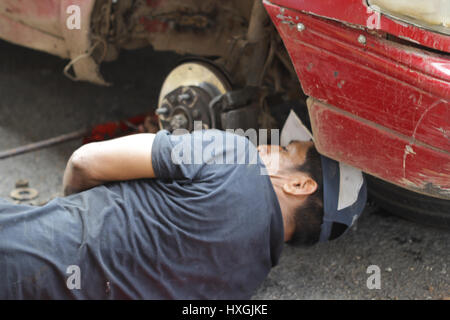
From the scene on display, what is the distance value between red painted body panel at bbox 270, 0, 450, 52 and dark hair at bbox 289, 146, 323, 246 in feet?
1.91

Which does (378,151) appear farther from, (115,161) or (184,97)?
(184,97)

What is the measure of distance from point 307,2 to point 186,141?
0.66 m

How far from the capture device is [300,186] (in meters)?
2.00

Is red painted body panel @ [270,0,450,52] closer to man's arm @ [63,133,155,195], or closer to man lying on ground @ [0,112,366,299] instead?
man lying on ground @ [0,112,366,299]

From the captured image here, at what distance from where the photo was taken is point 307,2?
188cm

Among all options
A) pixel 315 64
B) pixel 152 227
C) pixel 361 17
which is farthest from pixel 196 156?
pixel 361 17

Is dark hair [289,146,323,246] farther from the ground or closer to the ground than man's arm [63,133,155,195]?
closer to the ground

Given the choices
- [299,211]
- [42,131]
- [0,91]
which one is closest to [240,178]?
[299,211]

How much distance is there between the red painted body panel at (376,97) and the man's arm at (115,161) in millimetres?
666

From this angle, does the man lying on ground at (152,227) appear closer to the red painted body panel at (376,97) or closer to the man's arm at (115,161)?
the man's arm at (115,161)

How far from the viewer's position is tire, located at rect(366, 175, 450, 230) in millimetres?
2277

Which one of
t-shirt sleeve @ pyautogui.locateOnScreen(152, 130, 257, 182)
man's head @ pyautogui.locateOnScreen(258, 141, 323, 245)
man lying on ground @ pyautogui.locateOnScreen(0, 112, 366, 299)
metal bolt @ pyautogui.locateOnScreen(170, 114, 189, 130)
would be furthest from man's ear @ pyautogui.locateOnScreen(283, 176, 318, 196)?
metal bolt @ pyautogui.locateOnScreen(170, 114, 189, 130)

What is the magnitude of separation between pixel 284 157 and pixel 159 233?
63 centimetres

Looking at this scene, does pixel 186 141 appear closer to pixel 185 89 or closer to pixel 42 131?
pixel 185 89
